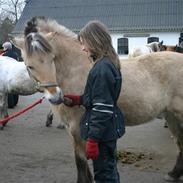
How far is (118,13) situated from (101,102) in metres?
36.9

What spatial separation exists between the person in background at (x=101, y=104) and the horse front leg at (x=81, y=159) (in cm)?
99

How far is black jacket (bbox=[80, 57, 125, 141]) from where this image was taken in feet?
10.8

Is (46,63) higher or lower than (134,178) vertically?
higher

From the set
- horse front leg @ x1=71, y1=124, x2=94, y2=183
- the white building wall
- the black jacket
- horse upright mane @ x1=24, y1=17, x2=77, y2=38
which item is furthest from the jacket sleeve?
the white building wall

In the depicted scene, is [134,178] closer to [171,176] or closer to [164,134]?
[171,176]

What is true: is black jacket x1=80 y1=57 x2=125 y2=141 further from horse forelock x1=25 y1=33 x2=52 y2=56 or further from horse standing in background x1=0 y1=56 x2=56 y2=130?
horse standing in background x1=0 y1=56 x2=56 y2=130

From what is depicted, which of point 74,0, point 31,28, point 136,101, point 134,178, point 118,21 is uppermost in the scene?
point 74,0

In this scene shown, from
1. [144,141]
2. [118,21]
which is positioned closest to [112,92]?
[144,141]

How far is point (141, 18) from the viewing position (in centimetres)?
3812

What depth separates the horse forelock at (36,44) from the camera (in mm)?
4176

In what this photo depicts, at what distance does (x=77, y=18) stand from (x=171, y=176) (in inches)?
1401

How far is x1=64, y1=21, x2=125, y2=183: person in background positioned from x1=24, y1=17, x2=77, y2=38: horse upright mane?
123cm

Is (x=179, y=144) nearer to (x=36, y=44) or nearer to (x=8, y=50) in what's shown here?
(x=36, y=44)

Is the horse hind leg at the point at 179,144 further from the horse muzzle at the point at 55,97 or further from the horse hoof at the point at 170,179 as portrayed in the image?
the horse muzzle at the point at 55,97
